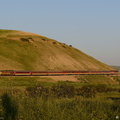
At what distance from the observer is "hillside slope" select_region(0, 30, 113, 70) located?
9260cm

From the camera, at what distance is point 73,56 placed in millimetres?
114438

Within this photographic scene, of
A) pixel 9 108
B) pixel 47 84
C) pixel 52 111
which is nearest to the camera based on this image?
pixel 52 111

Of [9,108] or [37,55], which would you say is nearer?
[9,108]

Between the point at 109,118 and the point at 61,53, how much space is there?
316 feet

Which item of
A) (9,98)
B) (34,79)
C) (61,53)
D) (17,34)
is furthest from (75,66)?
(9,98)

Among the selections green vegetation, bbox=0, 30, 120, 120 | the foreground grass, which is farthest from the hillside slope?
the foreground grass

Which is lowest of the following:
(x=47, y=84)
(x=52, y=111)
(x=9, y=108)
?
(x=52, y=111)

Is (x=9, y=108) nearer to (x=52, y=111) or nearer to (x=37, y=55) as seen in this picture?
(x=52, y=111)

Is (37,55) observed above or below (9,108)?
above

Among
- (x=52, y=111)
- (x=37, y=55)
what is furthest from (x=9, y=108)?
(x=37, y=55)

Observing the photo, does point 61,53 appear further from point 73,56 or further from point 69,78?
point 69,78

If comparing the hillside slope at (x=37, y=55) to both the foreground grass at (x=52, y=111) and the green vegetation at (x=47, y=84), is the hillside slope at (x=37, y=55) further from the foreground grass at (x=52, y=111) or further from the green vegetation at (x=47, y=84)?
the foreground grass at (x=52, y=111)

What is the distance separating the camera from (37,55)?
10181cm

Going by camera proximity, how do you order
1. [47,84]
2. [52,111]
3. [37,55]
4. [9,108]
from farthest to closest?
[37,55]
[47,84]
[9,108]
[52,111]
